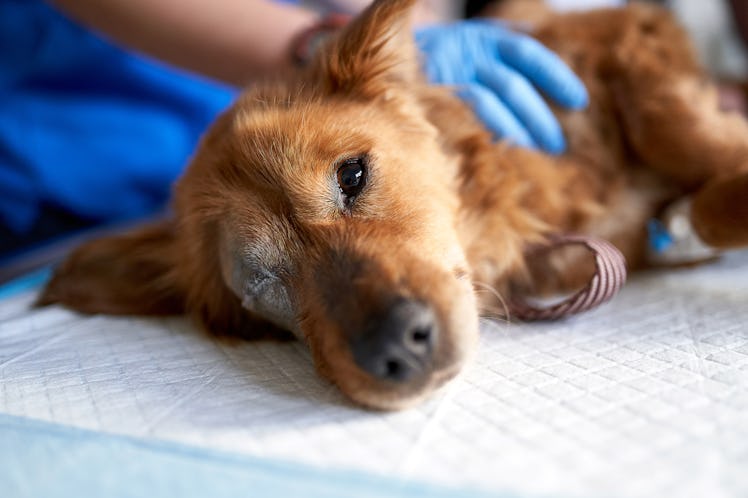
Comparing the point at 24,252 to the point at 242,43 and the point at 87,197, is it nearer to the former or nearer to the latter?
the point at 87,197

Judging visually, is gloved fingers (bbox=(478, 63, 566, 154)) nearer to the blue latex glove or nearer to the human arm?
the blue latex glove

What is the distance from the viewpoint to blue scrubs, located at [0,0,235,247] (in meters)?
2.13

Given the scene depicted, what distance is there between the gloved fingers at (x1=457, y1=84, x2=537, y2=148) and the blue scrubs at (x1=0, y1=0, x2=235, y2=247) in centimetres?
108

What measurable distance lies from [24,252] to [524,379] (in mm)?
1914

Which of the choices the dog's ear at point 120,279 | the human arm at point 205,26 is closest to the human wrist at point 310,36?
the human arm at point 205,26

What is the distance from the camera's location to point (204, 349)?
130 centimetres

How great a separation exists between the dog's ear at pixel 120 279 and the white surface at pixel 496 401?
0.14 meters

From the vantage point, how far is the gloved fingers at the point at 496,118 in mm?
1577

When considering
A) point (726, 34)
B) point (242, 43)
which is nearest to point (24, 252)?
point (242, 43)

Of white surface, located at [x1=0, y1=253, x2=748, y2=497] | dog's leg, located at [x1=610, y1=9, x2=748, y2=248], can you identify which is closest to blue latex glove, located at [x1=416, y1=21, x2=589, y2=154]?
dog's leg, located at [x1=610, y1=9, x2=748, y2=248]

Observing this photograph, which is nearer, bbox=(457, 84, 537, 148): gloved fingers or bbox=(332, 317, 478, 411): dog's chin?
bbox=(332, 317, 478, 411): dog's chin

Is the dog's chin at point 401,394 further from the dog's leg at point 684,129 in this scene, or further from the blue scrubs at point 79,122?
the blue scrubs at point 79,122

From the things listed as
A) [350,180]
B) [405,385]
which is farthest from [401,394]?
[350,180]

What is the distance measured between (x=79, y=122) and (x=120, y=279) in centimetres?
93
